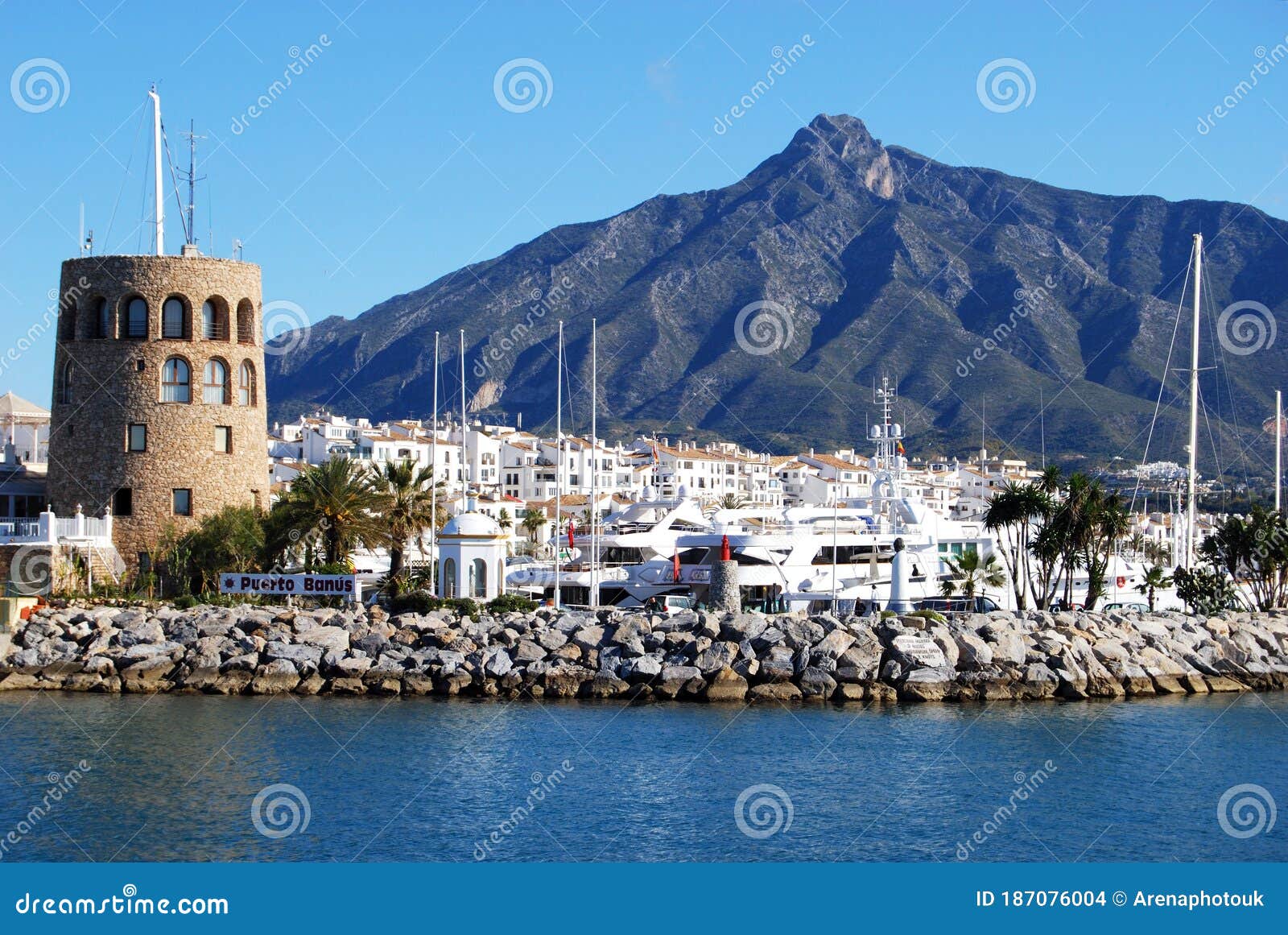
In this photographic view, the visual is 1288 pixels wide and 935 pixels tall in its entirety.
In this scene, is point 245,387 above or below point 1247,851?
above

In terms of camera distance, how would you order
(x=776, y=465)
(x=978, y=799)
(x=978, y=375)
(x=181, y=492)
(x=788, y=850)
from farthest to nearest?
(x=978, y=375) < (x=776, y=465) < (x=181, y=492) < (x=978, y=799) < (x=788, y=850)

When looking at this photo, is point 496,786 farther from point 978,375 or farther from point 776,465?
point 978,375

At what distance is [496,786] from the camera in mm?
28234

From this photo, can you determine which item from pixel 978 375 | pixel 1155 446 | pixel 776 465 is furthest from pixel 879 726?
pixel 1155 446

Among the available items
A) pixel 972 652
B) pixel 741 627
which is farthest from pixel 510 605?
pixel 972 652

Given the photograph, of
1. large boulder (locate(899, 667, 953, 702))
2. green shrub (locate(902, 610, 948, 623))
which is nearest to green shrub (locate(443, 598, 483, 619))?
large boulder (locate(899, 667, 953, 702))

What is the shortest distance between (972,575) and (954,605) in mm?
3772

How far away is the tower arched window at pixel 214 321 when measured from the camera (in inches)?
1977

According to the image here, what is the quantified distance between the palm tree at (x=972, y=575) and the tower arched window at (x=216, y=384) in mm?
25026

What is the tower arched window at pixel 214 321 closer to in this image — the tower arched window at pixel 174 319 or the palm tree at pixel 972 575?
the tower arched window at pixel 174 319

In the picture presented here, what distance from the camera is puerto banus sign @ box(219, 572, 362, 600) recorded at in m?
44.9

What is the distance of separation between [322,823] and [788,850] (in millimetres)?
7863

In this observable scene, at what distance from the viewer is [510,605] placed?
144 ft

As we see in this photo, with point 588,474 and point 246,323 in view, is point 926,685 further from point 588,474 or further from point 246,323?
point 588,474
